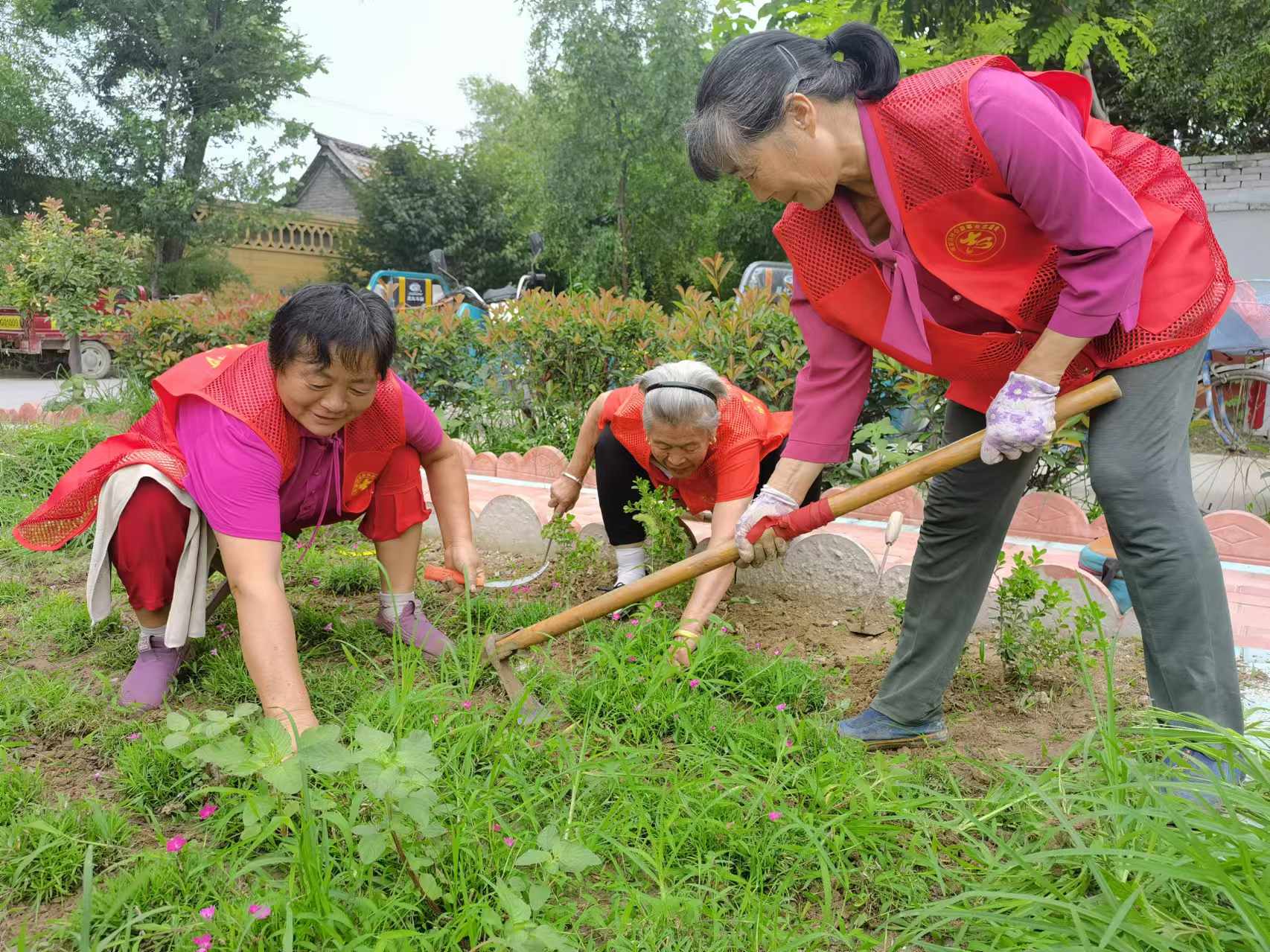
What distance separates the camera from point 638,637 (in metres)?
2.62

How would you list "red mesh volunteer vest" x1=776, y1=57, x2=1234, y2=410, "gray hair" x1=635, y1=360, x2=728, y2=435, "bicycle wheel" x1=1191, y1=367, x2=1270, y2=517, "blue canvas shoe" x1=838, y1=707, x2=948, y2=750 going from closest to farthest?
"red mesh volunteer vest" x1=776, y1=57, x2=1234, y2=410 → "blue canvas shoe" x1=838, y1=707, x2=948, y2=750 → "gray hair" x1=635, y1=360, x2=728, y2=435 → "bicycle wheel" x1=1191, y1=367, x2=1270, y2=517

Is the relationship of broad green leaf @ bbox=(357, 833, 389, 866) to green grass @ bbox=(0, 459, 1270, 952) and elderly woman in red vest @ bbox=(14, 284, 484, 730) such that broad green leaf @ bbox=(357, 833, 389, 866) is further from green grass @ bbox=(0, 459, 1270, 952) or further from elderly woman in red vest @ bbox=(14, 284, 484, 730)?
elderly woman in red vest @ bbox=(14, 284, 484, 730)

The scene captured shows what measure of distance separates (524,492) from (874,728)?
2823 millimetres

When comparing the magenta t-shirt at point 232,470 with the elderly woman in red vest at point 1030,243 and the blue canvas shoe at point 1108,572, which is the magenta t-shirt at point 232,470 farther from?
the blue canvas shoe at point 1108,572

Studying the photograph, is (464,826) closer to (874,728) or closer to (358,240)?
(874,728)

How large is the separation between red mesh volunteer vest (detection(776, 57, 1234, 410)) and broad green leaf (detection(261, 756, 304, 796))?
1456 mm

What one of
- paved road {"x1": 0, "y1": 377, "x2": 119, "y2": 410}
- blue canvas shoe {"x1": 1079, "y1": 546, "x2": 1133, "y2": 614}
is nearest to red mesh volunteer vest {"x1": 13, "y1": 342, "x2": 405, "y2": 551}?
blue canvas shoe {"x1": 1079, "y1": 546, "x2": 1133, "y2": 614}

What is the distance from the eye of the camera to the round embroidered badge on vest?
6.27 feet

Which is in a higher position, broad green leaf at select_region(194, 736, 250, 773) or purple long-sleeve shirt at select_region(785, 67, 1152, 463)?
purple long-sleeve shirt at select_region(785, 67, 1152, 463)

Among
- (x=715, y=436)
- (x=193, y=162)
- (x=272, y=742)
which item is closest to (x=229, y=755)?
(x=272, y=742)

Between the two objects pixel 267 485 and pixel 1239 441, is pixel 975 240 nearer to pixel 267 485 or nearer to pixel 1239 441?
pixel 267 485

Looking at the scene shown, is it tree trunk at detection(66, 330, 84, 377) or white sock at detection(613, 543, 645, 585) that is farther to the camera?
tree trunk at detection(66, 330, 84, 377)

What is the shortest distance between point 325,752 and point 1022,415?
138 cm

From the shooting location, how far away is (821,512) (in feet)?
6.95
